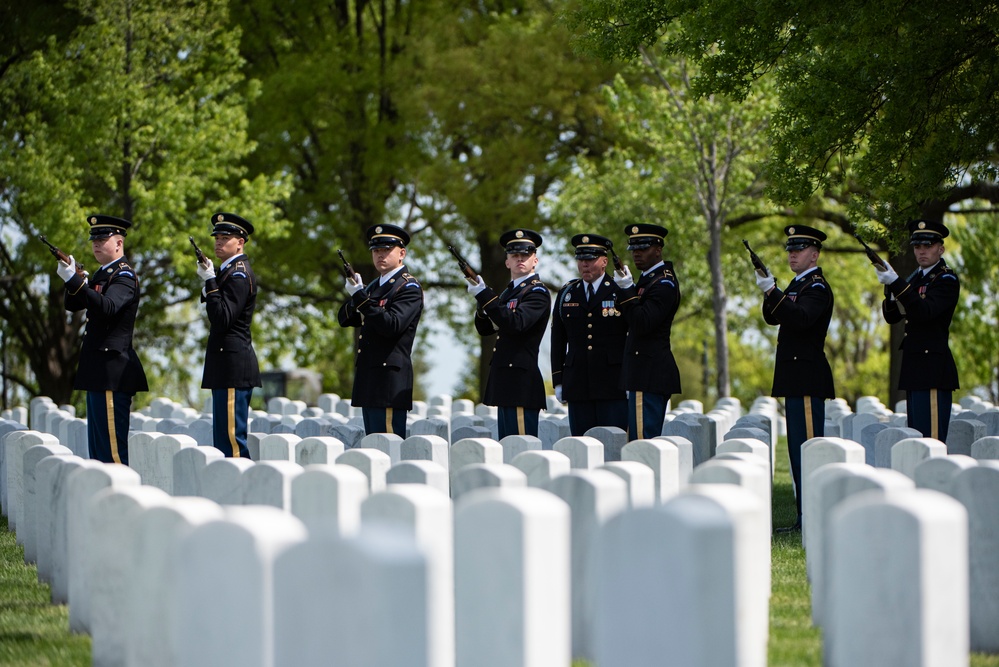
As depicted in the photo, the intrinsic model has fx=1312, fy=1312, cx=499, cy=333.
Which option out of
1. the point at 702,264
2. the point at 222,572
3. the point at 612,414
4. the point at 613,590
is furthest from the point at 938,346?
the point at 702,264

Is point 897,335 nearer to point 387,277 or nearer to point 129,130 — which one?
point 129,130

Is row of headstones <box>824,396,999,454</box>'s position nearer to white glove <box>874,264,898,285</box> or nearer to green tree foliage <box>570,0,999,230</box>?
white glove <box>874,264,898,285</box>

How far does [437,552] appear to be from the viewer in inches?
129

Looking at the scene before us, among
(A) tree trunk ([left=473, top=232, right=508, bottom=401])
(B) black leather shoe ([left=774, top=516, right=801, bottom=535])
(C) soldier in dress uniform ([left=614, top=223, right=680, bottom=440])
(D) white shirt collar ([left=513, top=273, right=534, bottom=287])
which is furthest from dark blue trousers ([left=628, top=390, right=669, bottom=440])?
(A) tree trunk ([left=473, top=232, right=508, bottom=401])

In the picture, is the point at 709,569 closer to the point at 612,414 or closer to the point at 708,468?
the point at 708,468

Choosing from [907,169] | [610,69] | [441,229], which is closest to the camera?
[907,169]

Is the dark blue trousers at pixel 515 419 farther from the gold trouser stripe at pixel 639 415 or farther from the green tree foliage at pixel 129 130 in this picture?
the green tree foliage at pixel 129 130

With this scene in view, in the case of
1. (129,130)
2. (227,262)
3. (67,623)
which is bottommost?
(67,623)

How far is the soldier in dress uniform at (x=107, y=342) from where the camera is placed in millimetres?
8617

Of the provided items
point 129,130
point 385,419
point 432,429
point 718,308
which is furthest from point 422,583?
point 129,130

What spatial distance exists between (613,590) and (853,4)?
685cm

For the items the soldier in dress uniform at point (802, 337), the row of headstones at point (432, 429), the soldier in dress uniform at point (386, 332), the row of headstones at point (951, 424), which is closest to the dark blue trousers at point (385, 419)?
the soldier in dress uniform at point (386, 332)

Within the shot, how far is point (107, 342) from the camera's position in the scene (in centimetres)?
880

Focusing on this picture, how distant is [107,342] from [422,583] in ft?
20.5
